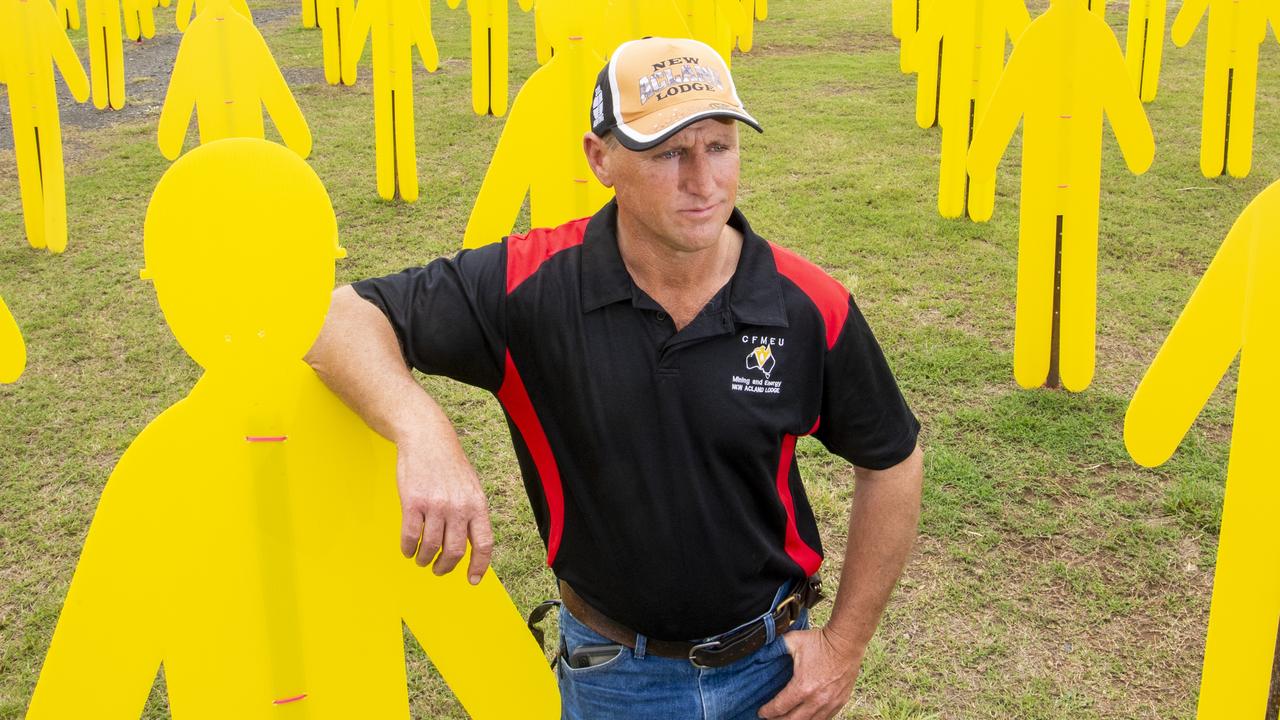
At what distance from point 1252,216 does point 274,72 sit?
3.94 metres

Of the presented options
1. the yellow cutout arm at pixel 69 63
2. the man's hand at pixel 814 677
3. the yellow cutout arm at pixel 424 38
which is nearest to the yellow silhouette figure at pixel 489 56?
the yellow cutout arm at pixel 424 38

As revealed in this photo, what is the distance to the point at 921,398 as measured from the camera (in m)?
5.00

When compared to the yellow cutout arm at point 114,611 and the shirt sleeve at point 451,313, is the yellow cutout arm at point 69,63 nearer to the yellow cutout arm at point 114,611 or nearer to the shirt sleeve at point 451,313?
the shirt sleeve at point 451,313

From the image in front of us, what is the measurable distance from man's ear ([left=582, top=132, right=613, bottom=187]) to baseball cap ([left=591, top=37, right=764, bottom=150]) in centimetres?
2

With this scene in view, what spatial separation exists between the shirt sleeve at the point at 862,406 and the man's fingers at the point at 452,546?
2.29ft

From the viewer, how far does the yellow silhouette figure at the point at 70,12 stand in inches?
506

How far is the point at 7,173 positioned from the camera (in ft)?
27.1

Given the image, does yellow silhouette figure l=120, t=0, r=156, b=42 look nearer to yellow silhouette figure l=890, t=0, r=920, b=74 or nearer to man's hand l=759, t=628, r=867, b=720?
yellow silhouette figure l=890, t=0, r=920, b=74

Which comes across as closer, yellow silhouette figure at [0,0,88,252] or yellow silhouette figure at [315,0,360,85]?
yellow silhouette figure at [0,0,88,252]

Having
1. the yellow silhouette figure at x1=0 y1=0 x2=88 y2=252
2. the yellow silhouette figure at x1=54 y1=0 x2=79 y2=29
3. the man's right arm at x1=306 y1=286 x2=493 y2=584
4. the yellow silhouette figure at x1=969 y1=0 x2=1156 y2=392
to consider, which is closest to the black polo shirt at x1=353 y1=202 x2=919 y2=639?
the man's right arm at x1=306 y1=286 x2=493 y2=584

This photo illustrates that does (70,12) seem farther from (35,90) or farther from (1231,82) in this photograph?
(1231,82)

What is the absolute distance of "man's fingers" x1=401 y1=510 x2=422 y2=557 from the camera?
→ 64.4 inches

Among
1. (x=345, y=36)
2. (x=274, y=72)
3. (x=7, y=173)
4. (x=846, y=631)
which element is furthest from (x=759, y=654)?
(x=345, y=36)

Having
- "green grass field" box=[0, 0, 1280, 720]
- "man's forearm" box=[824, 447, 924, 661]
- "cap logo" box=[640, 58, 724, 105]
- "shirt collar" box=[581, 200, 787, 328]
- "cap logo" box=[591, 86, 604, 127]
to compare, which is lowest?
"green grass field" box=[0, 0, 1280, 720]
